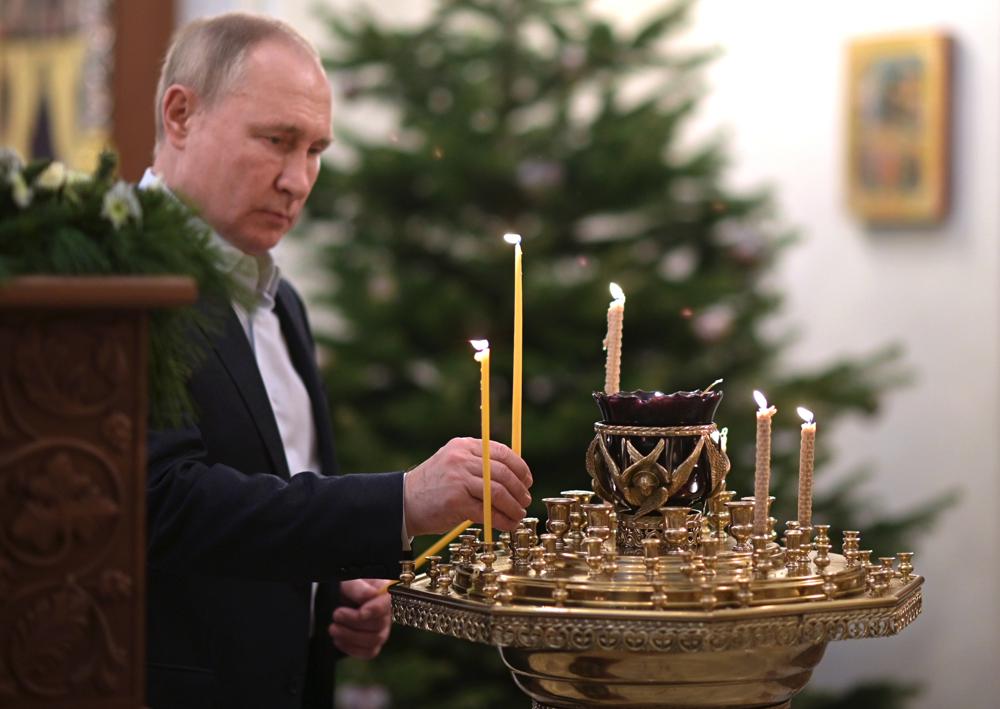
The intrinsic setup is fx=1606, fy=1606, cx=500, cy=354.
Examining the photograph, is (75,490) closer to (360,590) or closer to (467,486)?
(467,486)

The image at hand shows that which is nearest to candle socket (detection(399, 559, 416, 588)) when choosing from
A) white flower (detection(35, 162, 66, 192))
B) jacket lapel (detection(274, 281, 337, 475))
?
white flower (detection(35, 162, 66, 192))

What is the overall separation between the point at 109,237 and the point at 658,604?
579mm

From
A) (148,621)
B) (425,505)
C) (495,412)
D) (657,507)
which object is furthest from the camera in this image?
(495,412)

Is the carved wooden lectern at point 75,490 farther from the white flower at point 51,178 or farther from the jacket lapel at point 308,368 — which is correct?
the jacket lapel at point 308,368

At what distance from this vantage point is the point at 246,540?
1914 millimetres

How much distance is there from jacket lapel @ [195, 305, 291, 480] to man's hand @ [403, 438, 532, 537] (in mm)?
427

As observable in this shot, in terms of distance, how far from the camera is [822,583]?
1532 millimetres

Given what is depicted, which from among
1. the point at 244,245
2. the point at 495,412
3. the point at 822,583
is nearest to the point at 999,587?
the point at 495,412

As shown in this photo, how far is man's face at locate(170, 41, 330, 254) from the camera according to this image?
A: 2.28 metres

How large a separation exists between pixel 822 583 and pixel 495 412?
8.76ft

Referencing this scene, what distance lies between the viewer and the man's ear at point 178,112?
2.34 meters

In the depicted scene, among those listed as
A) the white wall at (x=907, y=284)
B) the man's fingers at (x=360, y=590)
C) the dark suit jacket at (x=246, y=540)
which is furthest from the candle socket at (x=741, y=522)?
the white wall at (x=907, y=284)

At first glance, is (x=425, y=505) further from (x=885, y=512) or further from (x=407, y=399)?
(x=885, y=512)

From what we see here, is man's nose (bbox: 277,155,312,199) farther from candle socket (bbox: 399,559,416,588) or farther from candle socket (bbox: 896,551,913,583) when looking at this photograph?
candle socket (bbox: 896,551,913,583)
